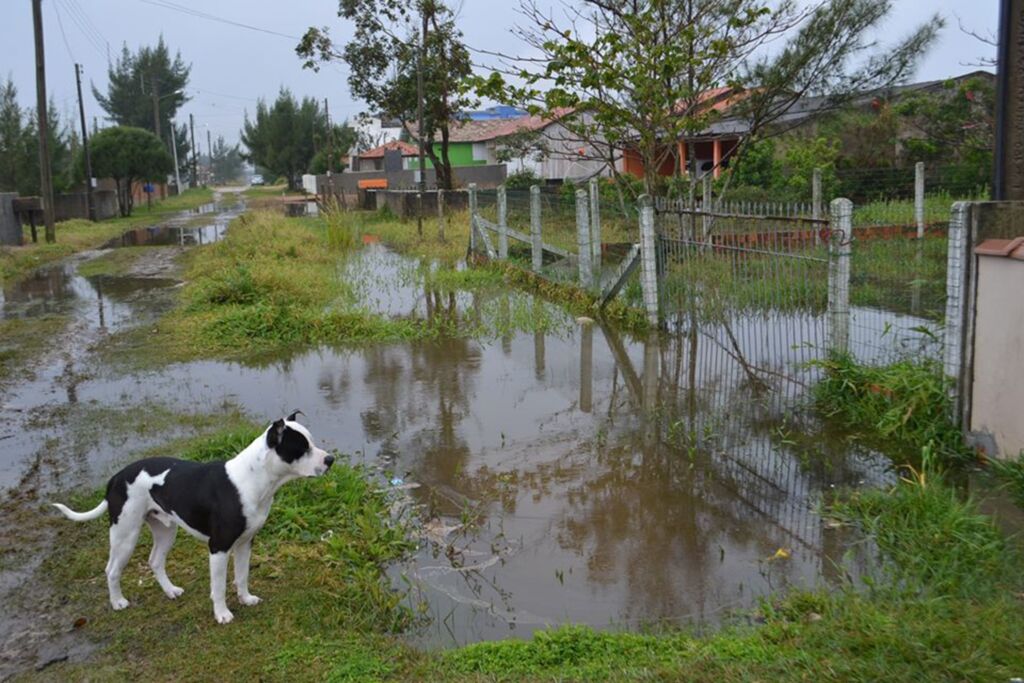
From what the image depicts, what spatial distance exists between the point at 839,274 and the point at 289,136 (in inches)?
2763

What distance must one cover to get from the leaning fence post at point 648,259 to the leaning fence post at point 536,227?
3.96 metres

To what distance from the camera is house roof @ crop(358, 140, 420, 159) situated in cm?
5535

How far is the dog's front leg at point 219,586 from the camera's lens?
423cm

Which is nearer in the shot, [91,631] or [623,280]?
[91,631]

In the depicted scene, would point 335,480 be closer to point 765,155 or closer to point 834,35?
point 834,35

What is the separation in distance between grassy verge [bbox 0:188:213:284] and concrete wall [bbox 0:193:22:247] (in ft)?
1.35

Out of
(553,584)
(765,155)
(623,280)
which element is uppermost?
(765,155)

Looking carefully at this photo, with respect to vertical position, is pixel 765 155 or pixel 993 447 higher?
pixel 765 155

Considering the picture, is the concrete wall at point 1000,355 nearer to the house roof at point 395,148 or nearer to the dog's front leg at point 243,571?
the dog's front leg at point 243,571

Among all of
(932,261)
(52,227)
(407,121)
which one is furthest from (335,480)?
(407,121)

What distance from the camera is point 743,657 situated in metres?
3.62

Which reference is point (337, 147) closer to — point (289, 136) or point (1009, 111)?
point (289, 136)

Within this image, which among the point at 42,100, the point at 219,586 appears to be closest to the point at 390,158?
the point at 42,100

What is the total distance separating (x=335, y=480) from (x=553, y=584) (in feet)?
5.71
